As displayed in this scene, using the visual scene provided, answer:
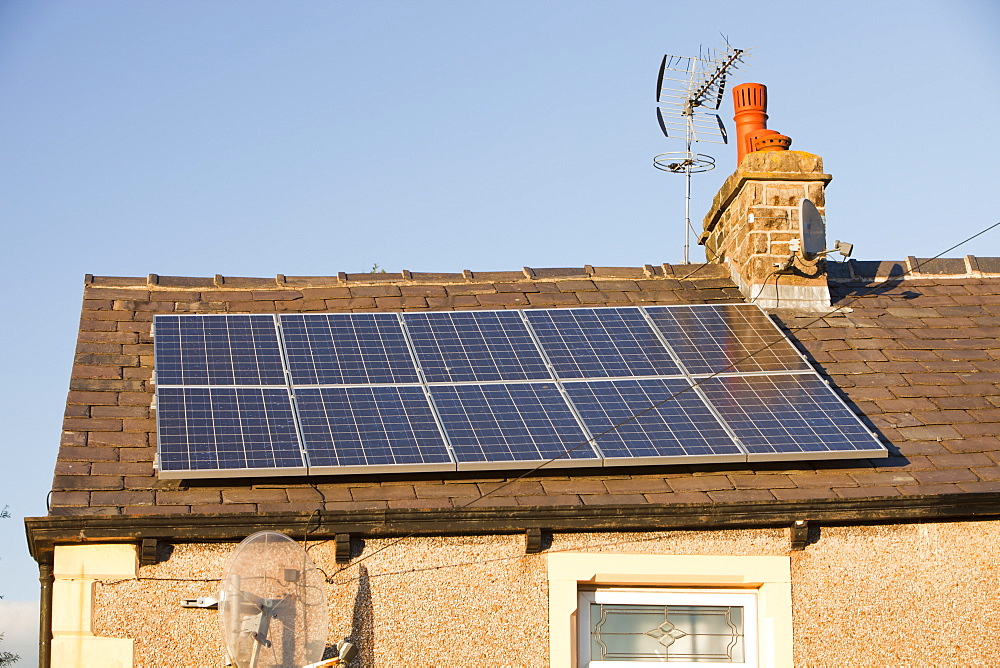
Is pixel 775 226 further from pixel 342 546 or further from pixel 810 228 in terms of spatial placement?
pixel 342 546

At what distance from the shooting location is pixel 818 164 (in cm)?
1280

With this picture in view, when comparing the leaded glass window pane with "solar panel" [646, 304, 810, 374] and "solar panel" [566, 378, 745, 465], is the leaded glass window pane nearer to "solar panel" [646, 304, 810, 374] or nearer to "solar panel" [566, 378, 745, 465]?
"solar panel" [566, 378, 745, 465]

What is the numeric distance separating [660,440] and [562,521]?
1.18 m

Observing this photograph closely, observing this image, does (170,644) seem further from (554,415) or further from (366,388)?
(554,415)

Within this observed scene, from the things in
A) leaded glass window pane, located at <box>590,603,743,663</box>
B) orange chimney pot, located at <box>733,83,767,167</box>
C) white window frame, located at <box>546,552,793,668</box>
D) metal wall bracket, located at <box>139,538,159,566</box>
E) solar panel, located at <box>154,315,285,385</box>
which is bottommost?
leaded glass window pane, located at <box>590,603,743,663</box>

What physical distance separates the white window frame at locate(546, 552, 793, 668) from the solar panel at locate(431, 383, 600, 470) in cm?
79

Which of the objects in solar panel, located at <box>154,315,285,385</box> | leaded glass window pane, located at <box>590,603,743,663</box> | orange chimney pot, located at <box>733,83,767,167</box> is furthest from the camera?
orange chimney pot, located at <box>733,83,767,167</box>

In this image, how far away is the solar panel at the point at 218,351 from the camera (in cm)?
984

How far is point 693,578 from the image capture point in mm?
8922

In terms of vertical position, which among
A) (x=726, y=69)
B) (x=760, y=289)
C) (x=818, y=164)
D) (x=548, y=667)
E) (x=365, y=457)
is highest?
(x=726, y=69)

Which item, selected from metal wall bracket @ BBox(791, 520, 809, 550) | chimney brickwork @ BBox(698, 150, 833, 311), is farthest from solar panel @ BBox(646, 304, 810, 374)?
metal wall bracket @ BBox(791, 520, 809, 550)

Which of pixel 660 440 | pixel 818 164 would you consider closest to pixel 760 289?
pixel 818 164

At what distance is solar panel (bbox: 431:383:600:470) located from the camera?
914cm

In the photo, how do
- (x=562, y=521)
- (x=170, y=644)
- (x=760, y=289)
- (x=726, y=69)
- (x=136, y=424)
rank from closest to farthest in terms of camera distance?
(x=170, y=644), (x=562, y=521), (x=136, y=424), (x=760, y=289), (x=726, y=69)
